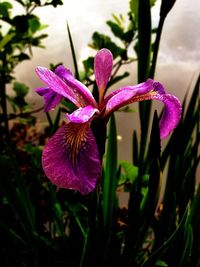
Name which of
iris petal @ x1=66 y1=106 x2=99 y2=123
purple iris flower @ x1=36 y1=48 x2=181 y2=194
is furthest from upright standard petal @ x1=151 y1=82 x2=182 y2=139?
iris petal @ x1=66 y1=106 x2=99 y2=123

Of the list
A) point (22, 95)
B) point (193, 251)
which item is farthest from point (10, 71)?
point (193, 251)

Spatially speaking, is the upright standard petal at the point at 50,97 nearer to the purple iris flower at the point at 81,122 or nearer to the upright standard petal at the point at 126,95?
the purple iris flower at the point at 81,122

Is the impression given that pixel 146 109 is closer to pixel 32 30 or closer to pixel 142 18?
pixel 142 18

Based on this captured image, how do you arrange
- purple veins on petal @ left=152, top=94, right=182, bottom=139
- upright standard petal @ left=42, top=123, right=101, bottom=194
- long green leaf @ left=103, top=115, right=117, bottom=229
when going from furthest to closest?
long green leaf @ left=103, top=115, right=117, bottom=229 < purple veins on petal @ left=152, top=94, right=182, bottom=139 < upright standard petal @ left=42, top=123, right=101, bottom=194

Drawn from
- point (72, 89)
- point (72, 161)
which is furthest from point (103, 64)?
point (72, 161)

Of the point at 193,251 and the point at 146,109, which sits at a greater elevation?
the point at 146,109

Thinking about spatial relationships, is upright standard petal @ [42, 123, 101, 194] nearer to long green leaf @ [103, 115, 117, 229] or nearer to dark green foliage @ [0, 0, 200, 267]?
dark green foliage @ [0, 0, 200, 267]

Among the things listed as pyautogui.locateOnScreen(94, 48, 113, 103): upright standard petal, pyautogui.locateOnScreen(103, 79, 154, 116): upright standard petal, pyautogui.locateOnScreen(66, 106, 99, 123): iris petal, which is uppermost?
pyautogui.locateOnScreen(94, 48, 113, 103): upright standard petal

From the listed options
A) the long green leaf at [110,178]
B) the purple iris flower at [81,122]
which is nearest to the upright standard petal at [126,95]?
the purple iris flower at [81,122]
